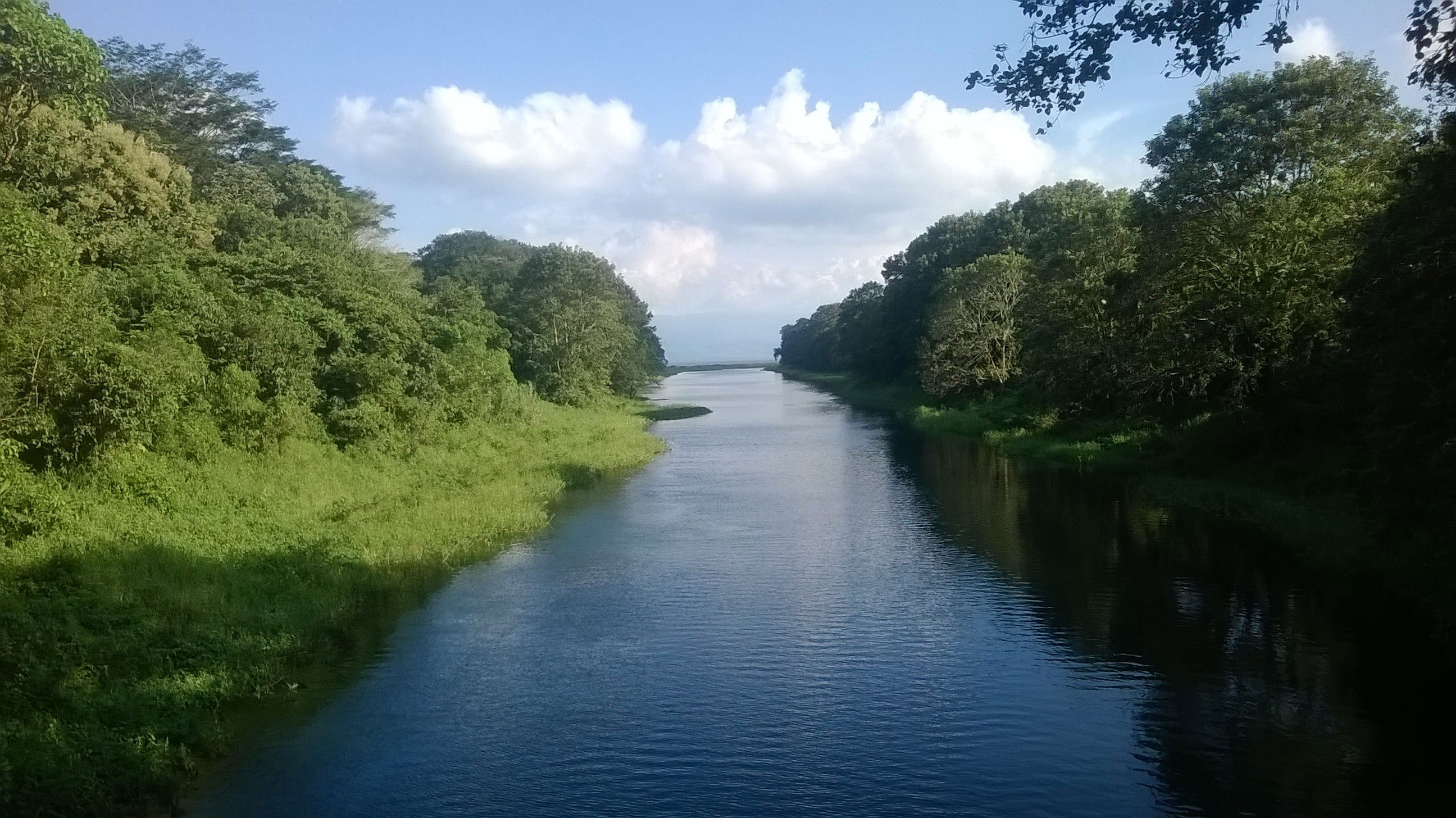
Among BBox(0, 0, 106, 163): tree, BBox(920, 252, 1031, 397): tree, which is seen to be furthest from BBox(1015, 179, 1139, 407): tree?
BBox(0, 0, 106, 163): tree

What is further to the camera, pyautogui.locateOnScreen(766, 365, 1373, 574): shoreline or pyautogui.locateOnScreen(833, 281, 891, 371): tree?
pyautogui.locateOnScreen(833, 281, 891, 371): tree

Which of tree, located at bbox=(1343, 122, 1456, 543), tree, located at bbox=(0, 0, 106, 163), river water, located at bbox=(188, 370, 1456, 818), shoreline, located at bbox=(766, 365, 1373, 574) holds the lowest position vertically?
river water, located at bbox=(188, 370, 1456, 818)

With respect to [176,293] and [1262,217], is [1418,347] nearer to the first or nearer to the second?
[1262,217]

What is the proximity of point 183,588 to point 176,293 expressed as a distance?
11.8 metres

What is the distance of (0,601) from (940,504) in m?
24.7

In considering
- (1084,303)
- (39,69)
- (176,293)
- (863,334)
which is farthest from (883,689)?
(863,334)

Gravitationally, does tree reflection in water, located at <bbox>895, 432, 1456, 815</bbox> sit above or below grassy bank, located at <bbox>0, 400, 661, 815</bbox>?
below

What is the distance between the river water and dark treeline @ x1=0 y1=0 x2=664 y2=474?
732 cm

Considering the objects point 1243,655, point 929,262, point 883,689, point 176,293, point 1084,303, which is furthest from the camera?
point 929,262

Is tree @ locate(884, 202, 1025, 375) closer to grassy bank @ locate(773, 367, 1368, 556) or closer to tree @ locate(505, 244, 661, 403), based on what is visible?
grassy bank @ locate(773, 367, 1368, 556)

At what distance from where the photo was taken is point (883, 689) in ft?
51.2

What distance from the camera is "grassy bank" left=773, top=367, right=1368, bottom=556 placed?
2372 cm

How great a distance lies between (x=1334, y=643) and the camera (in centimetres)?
1723

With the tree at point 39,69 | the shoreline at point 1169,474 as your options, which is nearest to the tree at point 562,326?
the shoreline at point 1169,474
